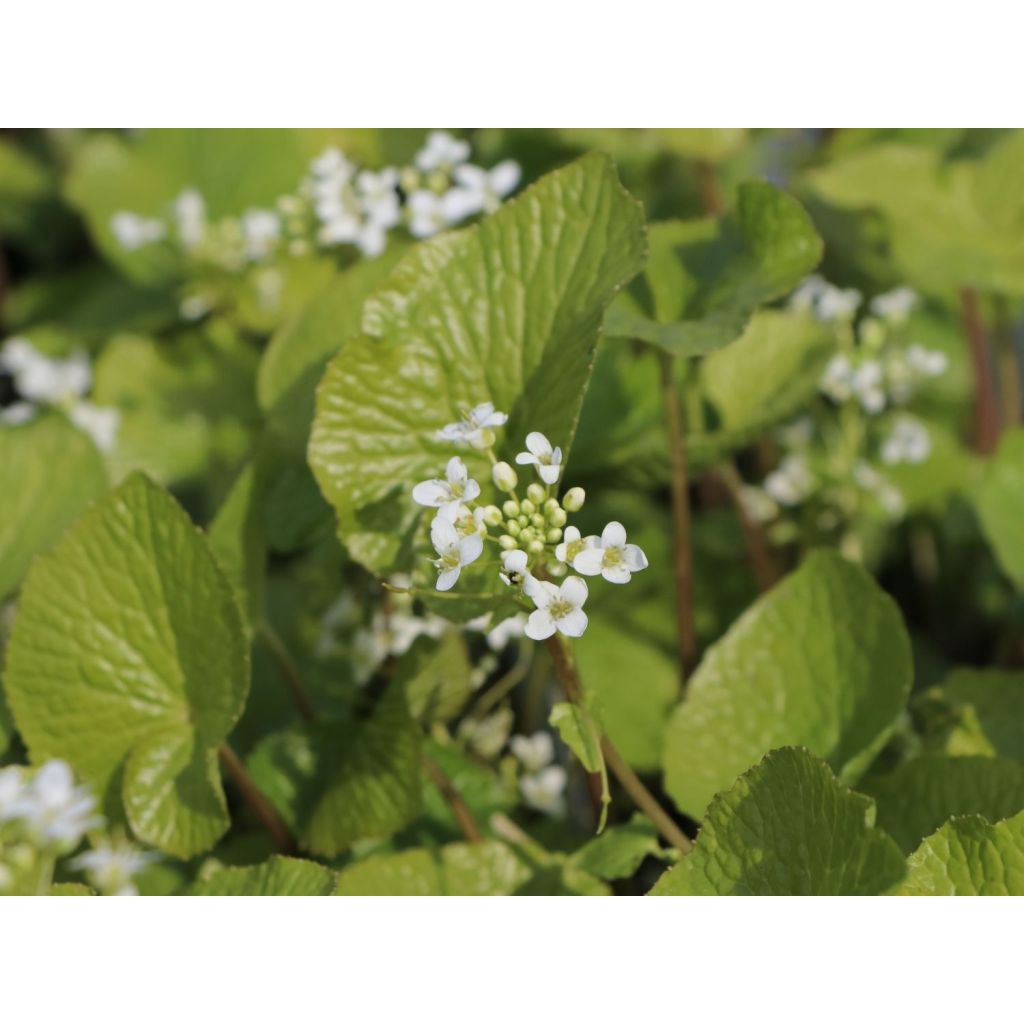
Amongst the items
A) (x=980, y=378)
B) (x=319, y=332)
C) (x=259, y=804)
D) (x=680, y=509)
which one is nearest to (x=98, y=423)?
(x=319, y=332)

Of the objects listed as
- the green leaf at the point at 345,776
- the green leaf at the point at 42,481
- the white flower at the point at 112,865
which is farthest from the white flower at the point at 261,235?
the white flower at the point at 112,865

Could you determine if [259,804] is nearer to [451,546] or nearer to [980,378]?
[451,546]

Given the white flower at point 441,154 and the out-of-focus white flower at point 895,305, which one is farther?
the out-of-focus white flower at point 895,305

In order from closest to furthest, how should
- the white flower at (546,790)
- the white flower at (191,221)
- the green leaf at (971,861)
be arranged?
the green leaf at (971,861) → the white flower at (546,790) → the white flower at (191,221)

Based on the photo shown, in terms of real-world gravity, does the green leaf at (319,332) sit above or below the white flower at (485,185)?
below

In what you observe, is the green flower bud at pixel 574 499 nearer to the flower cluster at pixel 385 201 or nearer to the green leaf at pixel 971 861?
the green leaf at pixel 971 861

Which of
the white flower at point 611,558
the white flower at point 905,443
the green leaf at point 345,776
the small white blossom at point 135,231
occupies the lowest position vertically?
the green leaf at point 345,776
